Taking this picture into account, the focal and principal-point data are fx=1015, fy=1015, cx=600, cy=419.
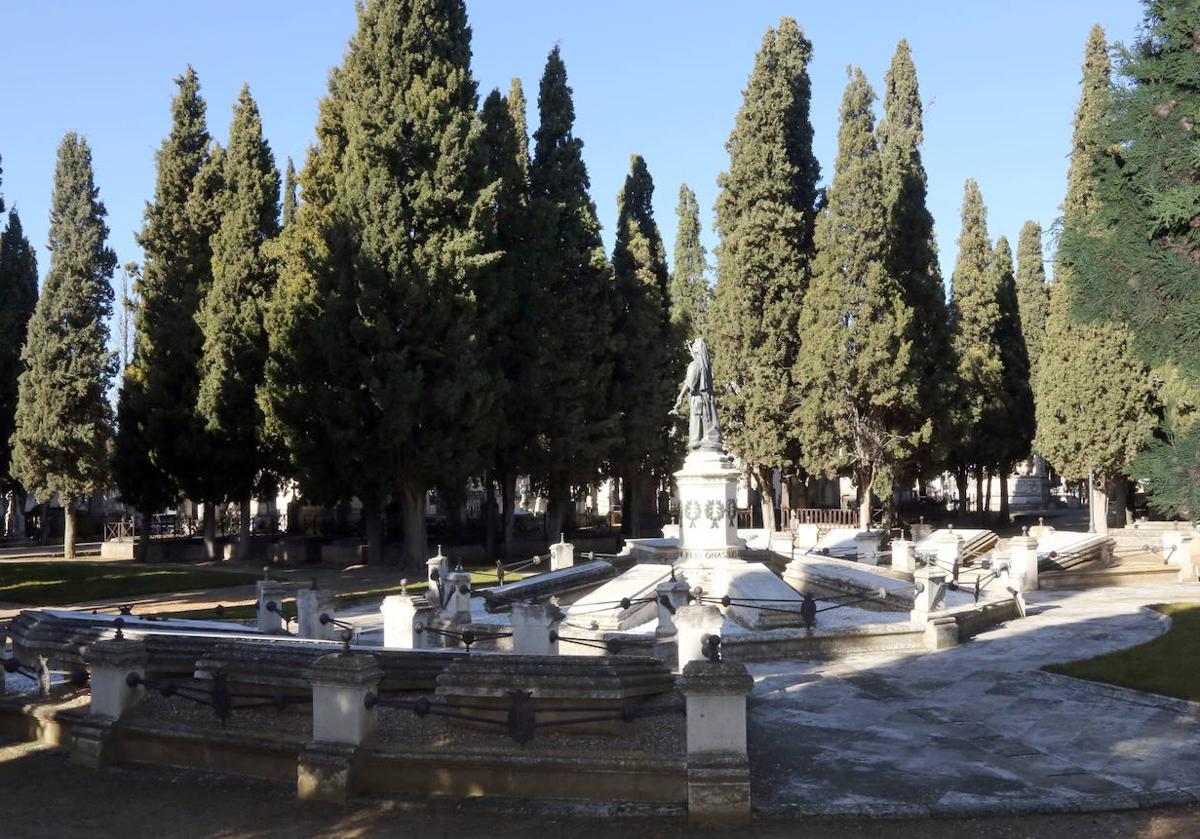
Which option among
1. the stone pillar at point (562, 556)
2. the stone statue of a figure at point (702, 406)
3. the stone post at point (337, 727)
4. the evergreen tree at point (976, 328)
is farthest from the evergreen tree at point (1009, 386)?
the stone post at point (337, 727)

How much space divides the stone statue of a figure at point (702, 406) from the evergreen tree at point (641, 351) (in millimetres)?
13983

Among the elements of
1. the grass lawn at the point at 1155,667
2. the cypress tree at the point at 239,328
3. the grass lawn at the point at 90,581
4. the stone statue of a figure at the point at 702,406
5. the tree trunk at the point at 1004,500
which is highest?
the cypress tree at the point at 239,328

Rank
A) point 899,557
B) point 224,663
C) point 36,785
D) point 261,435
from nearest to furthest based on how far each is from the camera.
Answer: point 36,785, point 224,663, point 899,557, point 261,435

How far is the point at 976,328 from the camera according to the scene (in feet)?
154

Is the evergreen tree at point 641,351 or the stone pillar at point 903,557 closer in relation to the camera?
A: the stone pillar at point 903,557

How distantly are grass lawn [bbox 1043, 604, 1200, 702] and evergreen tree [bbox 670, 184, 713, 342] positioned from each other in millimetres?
35336

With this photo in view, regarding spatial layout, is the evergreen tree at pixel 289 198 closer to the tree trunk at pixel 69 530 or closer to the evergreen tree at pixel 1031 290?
the tree trunk at pixel 69 530

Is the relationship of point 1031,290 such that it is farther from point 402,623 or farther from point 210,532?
point 402,623

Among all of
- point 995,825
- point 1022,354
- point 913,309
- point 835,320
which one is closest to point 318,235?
point 835,320

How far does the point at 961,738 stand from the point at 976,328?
39504mm

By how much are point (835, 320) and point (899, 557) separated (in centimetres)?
1357

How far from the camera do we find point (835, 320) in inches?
→ 1506

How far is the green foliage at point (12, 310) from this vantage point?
1775 inches

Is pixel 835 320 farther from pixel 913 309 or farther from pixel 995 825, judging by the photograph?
pixel 995 825
